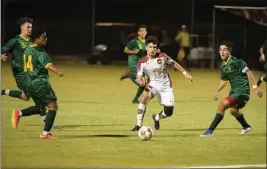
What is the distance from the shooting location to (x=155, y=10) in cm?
4428

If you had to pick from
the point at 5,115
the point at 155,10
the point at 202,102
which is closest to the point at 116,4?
the point at 155,10

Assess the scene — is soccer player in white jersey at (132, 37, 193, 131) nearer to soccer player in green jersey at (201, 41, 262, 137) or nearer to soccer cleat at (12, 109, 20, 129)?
soccer player in green jersey at (201, 41, 262, 137)

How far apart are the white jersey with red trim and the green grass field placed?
868 mm

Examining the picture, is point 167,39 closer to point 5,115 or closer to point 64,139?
point 5,115

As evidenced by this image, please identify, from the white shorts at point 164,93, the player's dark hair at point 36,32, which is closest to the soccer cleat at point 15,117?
the player's dark hair at point 36,32

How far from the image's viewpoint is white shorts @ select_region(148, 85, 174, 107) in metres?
13.7

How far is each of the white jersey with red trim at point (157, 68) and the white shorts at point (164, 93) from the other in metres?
0.07

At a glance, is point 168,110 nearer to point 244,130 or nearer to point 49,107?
point 244,130

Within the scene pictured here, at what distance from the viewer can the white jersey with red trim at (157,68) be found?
13.7m

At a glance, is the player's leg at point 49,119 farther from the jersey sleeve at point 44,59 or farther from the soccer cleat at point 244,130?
the soccer cleat at point 244,130

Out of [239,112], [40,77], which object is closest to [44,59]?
[40,77]

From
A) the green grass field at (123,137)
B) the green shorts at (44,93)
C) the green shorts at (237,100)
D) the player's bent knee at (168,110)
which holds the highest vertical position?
the green shorts at (44,93)

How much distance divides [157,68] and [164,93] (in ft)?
1.41

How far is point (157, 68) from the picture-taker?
13.7 metres
